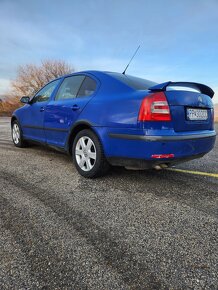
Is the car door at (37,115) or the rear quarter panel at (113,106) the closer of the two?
the rear quarter panel at (113,106)

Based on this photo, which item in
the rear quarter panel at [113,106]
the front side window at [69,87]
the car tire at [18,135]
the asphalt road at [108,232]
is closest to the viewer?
the asphalt road at [108,232]

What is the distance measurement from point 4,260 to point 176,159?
6.25 feet

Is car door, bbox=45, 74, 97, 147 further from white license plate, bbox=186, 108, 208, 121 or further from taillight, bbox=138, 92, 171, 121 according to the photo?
white license plate, bbox=186, 108, 208, 121

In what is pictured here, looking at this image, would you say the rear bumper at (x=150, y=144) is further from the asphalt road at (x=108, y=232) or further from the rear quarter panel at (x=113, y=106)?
the asphalt road at (x=108, y=232)

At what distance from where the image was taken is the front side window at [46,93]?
441 centimetres

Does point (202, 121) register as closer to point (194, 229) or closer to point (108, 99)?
point (108, 99)

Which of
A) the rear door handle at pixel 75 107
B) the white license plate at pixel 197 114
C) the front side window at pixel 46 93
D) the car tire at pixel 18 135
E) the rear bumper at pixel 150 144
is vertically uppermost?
A: the front side window at pixel 46 93

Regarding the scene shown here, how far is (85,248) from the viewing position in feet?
5.73

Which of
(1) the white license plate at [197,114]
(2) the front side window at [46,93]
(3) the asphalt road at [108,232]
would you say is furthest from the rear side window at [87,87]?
(1) the white license plate at [197,114]

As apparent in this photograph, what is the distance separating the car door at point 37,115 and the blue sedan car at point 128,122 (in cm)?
43

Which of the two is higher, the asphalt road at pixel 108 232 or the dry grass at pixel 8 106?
the dry grass at pixel 8 106

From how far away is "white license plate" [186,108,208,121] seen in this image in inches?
111

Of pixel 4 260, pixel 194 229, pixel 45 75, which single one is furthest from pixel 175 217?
pixel 45 75

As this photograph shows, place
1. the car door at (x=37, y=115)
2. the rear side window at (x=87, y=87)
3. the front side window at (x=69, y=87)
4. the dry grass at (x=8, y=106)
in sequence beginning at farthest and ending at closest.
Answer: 1. the dry grass at (x=8, y=106)
2. the car door at (x=37, y=115)
3. the front side window at (x=69, y=87)
4. the rear side window at (x=87, y=87)
